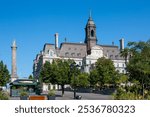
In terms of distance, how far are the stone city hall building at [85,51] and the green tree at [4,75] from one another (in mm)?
27055

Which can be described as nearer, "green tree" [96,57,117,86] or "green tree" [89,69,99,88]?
"green tree" [96,57,117,86]

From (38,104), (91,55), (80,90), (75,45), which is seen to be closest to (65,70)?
(80,90)

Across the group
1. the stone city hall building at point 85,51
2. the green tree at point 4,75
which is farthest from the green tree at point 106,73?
the stone city hall building at point 85,51

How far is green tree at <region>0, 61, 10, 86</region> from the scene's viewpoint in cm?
8119

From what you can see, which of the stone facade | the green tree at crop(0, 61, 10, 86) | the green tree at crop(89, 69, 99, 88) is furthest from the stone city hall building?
the green tree at crop(89, 69, 99, 88)

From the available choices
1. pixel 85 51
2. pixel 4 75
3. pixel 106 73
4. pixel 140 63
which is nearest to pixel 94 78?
pixel 106 73

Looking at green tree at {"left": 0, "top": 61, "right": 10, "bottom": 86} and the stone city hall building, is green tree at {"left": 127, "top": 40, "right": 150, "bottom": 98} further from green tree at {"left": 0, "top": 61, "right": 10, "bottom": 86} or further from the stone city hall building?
the stone city hall building

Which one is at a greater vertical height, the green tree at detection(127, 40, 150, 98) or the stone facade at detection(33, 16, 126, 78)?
the stone facade at detection(33, 16, 126, 78)

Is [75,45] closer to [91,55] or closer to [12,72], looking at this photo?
[91,55]

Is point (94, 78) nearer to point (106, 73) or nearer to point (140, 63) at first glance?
point (106, 73)

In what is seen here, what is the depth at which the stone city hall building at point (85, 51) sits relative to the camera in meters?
114

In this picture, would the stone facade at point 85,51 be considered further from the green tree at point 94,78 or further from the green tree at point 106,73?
the green tree at point 106,73

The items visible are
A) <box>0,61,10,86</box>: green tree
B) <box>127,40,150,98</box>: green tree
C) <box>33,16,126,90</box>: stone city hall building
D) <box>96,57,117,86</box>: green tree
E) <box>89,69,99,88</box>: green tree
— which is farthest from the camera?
<box>33,16,126,90</box>: stone city hall building

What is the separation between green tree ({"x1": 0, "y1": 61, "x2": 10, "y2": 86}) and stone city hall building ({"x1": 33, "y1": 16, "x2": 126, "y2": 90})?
27055 millimetres
